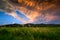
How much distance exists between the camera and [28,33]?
229cm

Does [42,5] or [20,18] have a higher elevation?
[42,5]

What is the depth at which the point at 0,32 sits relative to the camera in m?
2.29

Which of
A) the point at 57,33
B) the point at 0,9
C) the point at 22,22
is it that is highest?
the point at 0,9

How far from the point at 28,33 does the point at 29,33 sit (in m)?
0.01

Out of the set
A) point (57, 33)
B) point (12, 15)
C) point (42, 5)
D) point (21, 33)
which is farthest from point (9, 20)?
Answer: point (57, 33)

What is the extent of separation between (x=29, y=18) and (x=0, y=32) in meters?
0.46

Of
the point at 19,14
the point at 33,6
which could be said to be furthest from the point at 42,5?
the point at 19,14

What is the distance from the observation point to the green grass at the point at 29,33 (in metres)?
2.24

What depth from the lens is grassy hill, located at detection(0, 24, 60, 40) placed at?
88.4 inches

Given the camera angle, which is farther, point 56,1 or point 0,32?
point 56,1

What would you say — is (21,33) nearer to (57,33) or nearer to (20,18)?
(20,18)

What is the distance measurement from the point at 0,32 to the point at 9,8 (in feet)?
1.26

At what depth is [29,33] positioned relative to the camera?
2.29 metres

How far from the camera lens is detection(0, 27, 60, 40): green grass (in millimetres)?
2244
